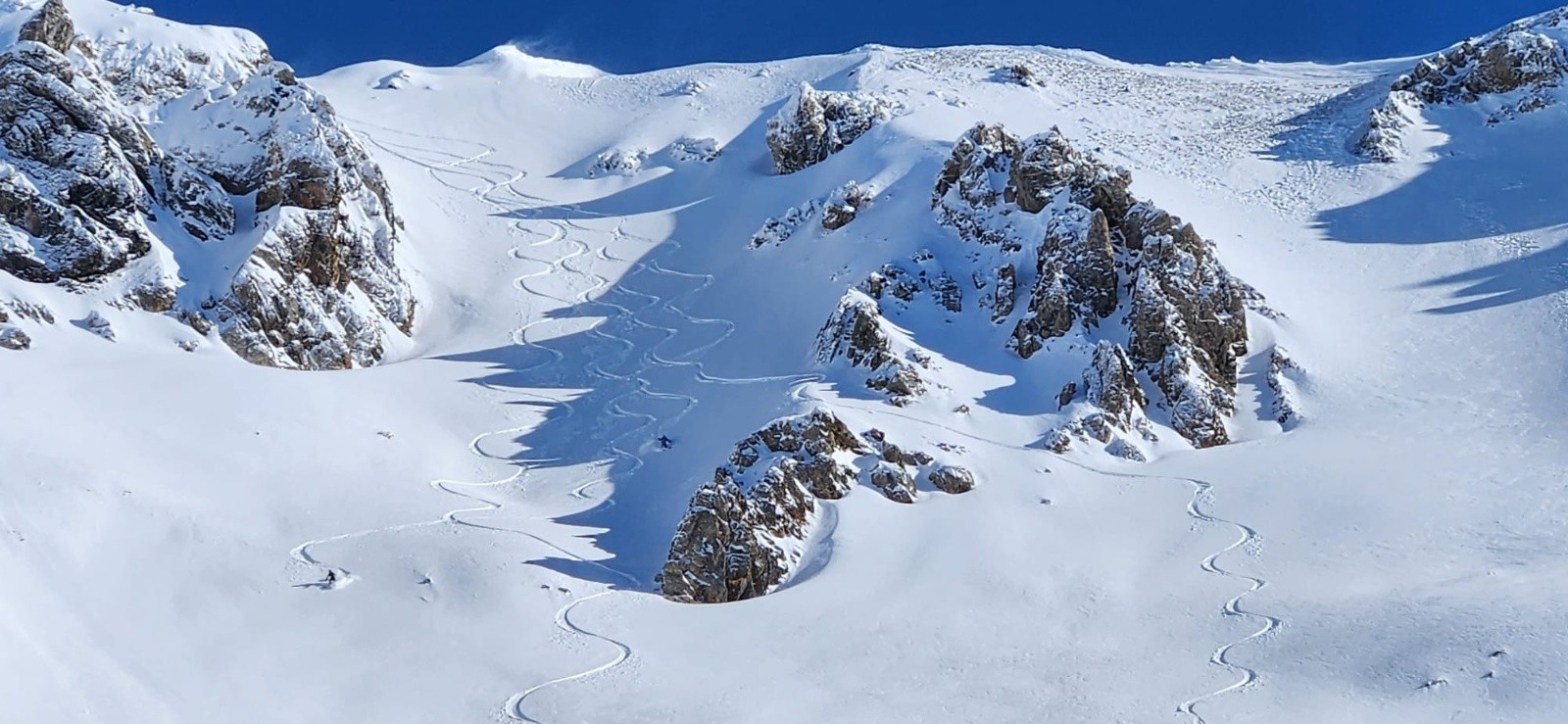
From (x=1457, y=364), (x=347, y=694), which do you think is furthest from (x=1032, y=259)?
(x=347, y=694)

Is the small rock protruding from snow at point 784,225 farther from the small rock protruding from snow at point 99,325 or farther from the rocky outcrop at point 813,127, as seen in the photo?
the small rock protruding from snow at point 99,325

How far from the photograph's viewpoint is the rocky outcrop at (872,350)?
1518 inches

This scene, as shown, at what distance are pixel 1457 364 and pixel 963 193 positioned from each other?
16.1 m

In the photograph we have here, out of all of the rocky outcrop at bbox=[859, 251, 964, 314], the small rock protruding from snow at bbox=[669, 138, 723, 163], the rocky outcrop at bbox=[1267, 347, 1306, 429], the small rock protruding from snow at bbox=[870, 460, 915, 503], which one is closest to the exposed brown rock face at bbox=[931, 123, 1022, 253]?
the rocky outcrop at bbox=[859, 251, 964, 314]

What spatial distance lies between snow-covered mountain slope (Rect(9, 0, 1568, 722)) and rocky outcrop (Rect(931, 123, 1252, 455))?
154 mm

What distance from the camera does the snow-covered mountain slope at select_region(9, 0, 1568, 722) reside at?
25.8 metres

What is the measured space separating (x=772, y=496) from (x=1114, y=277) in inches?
593

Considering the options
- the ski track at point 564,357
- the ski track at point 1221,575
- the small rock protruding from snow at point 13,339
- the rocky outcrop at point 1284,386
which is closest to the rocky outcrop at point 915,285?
the ski track at point 564,357

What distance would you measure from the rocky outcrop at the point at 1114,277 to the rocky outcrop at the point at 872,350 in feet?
12.9

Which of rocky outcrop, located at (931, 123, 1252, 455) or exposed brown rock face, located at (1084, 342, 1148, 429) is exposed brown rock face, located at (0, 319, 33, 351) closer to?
rocky outcrop, located at (931, 123, 1252, 455)

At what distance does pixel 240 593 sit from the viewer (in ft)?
91.1

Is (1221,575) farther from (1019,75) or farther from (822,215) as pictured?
(1019,75)

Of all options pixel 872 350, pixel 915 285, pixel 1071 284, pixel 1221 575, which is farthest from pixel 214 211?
pixel 1221 575

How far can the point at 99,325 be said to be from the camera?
129ft
